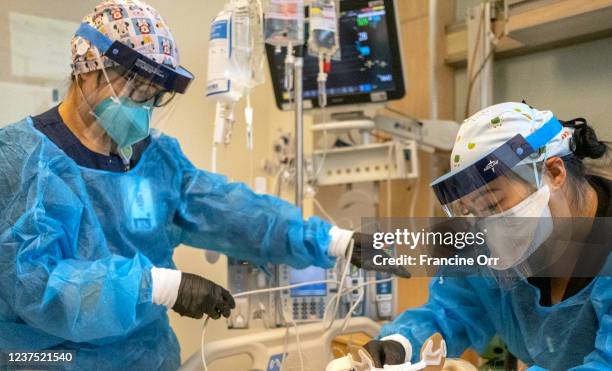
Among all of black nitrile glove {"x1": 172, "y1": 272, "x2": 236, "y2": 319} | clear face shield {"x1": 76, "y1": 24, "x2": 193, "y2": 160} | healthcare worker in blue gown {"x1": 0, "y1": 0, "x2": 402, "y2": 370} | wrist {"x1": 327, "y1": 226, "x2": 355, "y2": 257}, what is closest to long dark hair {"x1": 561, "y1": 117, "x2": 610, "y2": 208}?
healthcare worker in blue gown {"x1": 0, "y1": 0, "x2": 402, "y2": 370}

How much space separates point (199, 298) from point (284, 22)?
86cm

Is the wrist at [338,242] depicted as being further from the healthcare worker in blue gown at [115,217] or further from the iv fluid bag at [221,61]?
the iv fluid bag at [221,61]

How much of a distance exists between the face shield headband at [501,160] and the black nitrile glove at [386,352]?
359mm

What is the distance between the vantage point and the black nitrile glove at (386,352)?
1172 mm

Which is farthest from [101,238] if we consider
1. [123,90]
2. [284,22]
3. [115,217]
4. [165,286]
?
[284,22]

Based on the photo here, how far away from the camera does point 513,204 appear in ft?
3.63

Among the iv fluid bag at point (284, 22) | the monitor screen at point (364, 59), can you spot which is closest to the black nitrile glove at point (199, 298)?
the iv fluid bag at point (284, 22)

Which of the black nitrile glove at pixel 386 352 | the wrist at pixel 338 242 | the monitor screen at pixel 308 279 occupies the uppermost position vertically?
the wrist at pixel 338 242

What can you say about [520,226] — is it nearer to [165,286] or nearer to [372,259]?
[372,259]

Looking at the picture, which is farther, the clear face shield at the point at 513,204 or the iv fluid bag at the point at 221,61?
the iv fluid bag at the point at 221,61

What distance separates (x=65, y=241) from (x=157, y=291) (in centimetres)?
23

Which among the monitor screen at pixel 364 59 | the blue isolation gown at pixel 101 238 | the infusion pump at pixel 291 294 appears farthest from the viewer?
the monitor screen at pixel 364 59

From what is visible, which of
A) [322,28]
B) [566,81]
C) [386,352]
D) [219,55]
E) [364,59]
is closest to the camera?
[386,352]

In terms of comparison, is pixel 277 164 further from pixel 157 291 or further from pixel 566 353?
pixel 566 353
